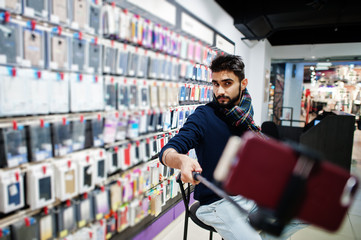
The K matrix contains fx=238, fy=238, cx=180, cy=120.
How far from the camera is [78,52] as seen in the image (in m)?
1.80

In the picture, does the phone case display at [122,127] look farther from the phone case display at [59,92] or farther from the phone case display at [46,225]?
the phone case display at [46,225]

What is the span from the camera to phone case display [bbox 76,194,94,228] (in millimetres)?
1957

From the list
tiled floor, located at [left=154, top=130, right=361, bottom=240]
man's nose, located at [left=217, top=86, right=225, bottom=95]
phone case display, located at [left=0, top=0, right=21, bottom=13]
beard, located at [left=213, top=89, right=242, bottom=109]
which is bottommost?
tiled floor, located at [left=154, top=130, right=361, bottom=240]

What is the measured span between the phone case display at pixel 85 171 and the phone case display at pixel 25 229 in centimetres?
37

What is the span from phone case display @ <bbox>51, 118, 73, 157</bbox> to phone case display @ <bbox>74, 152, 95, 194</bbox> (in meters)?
0.11

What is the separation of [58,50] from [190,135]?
1098mm

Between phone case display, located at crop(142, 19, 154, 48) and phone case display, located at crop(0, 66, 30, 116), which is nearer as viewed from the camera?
phone case display, located at crop(0, 66, 30, 116)

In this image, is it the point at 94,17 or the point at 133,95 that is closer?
the point at 94,17

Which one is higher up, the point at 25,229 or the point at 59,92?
the point at 59,92

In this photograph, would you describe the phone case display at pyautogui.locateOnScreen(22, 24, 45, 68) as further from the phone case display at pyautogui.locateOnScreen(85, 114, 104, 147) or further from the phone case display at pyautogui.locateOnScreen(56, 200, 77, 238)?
the phone case display at pyautogui.locateOnScreen(56, 200, 77, 238)

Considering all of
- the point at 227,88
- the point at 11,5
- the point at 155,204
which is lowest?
the point at 155,204

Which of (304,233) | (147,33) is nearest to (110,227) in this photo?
(147,33)

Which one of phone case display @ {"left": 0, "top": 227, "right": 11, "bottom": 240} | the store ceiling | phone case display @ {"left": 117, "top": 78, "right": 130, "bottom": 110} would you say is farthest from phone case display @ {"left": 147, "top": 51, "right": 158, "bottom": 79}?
the store ceiling

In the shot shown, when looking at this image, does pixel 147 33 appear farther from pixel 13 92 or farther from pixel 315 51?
pixel 315 51
